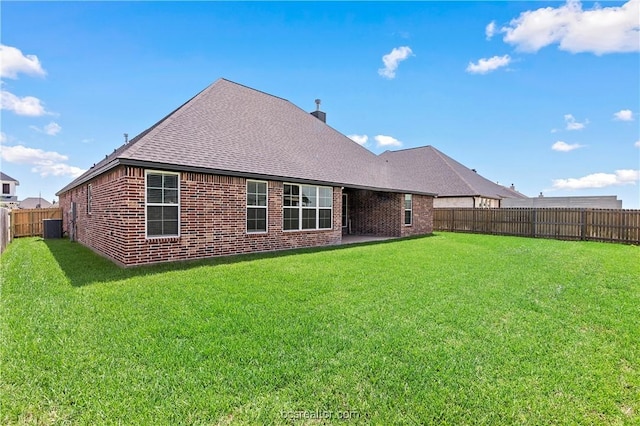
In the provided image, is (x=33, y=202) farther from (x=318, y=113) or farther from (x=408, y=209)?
(x=408, y=209)

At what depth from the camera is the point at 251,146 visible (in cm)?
1162

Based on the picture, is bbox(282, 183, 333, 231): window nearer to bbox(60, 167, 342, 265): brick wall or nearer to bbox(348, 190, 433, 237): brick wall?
bbox(60, 167, 342, 265): brick wall

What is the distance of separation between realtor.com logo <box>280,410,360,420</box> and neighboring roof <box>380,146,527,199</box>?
908 inches

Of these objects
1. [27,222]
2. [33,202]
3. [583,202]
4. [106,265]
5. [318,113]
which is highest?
[318,113]

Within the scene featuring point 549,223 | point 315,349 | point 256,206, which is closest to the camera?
point 315,349

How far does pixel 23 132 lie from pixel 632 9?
66.8 ft

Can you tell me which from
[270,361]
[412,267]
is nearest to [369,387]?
[270,361]

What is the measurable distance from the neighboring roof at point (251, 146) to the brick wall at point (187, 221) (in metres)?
0.46

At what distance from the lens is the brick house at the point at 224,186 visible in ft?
27.2

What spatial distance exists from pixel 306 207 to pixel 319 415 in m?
10.2

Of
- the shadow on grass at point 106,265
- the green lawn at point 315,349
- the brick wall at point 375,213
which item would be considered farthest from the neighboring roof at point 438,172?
the green lawn at point 315,349

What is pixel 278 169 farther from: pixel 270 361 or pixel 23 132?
pixel 23 132

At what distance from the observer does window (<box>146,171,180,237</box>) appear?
330 inches

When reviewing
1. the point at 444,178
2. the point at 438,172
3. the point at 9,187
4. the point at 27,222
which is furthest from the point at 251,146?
the point at 9,187
